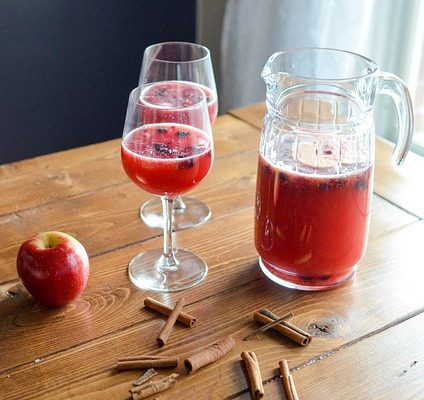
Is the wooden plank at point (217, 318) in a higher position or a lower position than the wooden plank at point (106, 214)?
higher

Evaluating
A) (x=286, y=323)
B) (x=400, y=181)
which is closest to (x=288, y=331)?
(x=286, y=323)

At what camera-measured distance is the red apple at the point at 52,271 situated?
90 centimetres

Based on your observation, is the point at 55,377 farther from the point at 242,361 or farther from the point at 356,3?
the point at 356,3

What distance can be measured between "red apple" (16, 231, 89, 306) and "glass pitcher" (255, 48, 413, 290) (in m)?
0.26

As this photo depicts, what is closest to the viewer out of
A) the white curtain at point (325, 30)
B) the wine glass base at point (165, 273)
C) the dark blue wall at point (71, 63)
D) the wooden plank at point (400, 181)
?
the wine glass base at point (165, 273)

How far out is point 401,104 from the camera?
36.1 inches

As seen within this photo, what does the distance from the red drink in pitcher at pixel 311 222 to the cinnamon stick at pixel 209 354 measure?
15 cm

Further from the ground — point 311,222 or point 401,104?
point 401,104

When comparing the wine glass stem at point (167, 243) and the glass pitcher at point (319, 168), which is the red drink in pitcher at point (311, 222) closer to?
the glass pitcher at point (319, 168)

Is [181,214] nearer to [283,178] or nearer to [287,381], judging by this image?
[283,178]

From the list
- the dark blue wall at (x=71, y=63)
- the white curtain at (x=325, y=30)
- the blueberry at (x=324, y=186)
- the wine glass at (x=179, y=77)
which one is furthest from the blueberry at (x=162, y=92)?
the dark blue wall at (x=71, y=63)

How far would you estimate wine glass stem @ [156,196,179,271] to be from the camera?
3.22 feet

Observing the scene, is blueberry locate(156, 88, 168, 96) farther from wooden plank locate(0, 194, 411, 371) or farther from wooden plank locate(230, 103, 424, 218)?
wooden plank locate(230, 103, 424, 218)

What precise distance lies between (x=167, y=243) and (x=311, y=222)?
8.9 inches
